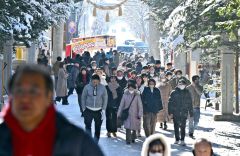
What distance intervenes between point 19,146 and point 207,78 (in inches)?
953

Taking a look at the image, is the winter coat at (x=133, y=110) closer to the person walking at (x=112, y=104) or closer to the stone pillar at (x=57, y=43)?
the person walking at (x=112, y=104)

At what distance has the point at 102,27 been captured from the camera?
14362 centimetres

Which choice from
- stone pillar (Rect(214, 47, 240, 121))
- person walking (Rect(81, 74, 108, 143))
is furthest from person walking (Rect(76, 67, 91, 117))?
person walking (Rect(81, 74, 108, 143))

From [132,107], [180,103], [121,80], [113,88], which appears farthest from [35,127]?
[121,80]

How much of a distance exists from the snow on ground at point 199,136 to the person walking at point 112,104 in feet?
0.89

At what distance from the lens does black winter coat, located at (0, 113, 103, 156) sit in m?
2.70

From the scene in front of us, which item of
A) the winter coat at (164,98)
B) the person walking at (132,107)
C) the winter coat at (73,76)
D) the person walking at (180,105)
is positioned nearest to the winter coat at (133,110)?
the person walking at (132,107)

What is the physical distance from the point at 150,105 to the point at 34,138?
12.8 metres

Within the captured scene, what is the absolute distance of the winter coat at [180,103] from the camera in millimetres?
14977

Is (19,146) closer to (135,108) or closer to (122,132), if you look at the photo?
(135,108)

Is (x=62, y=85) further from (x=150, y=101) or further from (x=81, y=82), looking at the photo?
(x=150, y=101)

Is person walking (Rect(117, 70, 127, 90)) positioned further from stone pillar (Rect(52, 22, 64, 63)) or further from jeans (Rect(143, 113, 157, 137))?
stone pillar (Rect(52, 22, 64, 63))

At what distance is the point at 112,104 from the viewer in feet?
54.0

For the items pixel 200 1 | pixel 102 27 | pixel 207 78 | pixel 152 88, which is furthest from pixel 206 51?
pixel 102 27
